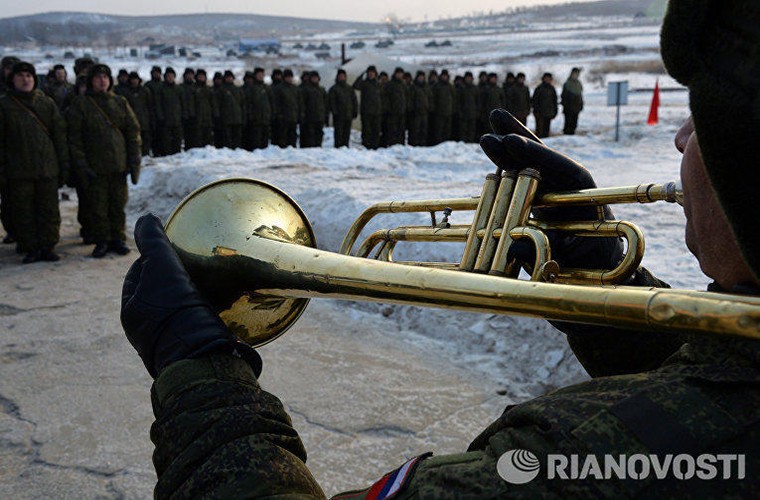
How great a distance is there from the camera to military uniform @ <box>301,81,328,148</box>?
14906 millimetres

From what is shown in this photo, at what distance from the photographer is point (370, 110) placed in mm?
14969

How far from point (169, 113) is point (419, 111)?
5.56 m

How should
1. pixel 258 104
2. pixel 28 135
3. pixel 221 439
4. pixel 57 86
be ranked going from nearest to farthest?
pixel 221 439
pixel 28 135
pixel 57 86
pixel 258 104

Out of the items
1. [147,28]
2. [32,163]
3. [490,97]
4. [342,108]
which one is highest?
[147,28]

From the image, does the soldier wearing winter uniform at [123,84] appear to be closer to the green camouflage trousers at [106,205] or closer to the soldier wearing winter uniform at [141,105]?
the soldier wearing winter uniform at [141,105]

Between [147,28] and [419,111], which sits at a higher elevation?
[147,28]

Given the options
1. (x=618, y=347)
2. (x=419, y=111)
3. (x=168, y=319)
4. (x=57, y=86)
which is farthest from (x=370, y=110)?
(x=168, y=319)

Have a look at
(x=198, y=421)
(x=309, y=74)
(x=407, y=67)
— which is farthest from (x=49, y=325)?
(x=407, y=67)

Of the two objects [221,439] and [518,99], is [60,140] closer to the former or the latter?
[221,439]

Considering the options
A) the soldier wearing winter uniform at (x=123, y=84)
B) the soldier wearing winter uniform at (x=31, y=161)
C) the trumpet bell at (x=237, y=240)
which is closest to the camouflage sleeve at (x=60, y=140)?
the soldier wearing winter uniform at (x=31, y=161)

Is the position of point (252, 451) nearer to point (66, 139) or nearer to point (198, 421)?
point (198, 421)

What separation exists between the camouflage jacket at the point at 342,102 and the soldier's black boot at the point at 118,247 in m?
8.50

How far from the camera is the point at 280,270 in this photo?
1722 mm

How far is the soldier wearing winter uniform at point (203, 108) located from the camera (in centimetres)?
1399
